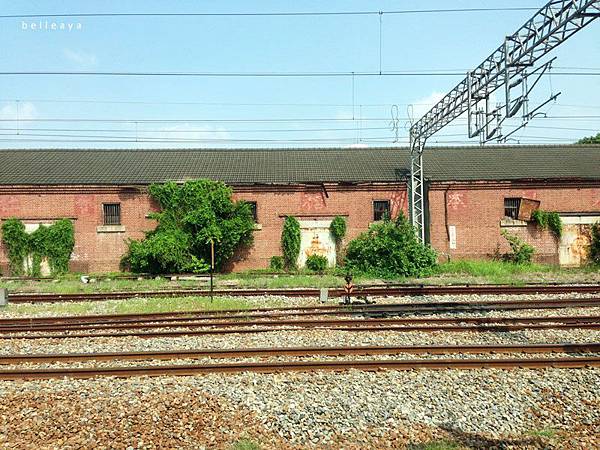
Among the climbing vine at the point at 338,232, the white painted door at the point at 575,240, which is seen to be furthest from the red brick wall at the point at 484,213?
the climbing vine at the point at 338,232

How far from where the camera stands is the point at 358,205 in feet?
78.7

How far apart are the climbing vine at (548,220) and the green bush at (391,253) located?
6.35 metres

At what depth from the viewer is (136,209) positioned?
Result: 23.5m

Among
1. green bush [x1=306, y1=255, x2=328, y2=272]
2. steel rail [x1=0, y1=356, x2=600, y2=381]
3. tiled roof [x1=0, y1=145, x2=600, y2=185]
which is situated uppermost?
tiled roof [x1=0, y1=145, x2=600, y2=185]

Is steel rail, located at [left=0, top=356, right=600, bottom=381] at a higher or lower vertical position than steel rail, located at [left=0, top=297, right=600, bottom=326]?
lower

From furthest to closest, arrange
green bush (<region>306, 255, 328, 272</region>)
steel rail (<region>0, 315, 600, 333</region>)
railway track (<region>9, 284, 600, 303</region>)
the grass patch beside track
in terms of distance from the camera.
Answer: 1. green bush (<region>306, 255, 328, 272</region>)
2. the grass patch beside track
3. railway track (<region>9, 284, 600, 303</region>)
4. steel rail (<region>0, 315, 600, 333</region>)

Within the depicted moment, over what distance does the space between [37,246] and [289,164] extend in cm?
1380

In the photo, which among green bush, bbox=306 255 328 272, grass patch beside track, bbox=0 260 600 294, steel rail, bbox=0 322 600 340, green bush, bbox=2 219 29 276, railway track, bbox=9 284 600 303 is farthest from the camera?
green bush, bbox=306 255 328 272

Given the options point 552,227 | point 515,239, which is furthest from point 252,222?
point 552,227

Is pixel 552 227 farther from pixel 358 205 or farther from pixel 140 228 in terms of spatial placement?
pixel 140 228

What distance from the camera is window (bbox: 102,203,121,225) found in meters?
23.5

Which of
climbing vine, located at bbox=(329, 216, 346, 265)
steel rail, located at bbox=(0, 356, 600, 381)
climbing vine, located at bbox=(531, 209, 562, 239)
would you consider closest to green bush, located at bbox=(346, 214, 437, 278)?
climbing vine, located at bbox=(329, 216, 346, 265)

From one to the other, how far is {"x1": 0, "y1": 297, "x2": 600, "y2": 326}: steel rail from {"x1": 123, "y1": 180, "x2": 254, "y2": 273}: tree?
10.0m

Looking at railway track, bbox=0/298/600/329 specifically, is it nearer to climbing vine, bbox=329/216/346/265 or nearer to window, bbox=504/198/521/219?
climbing vine, bbox=329/216/346/265
